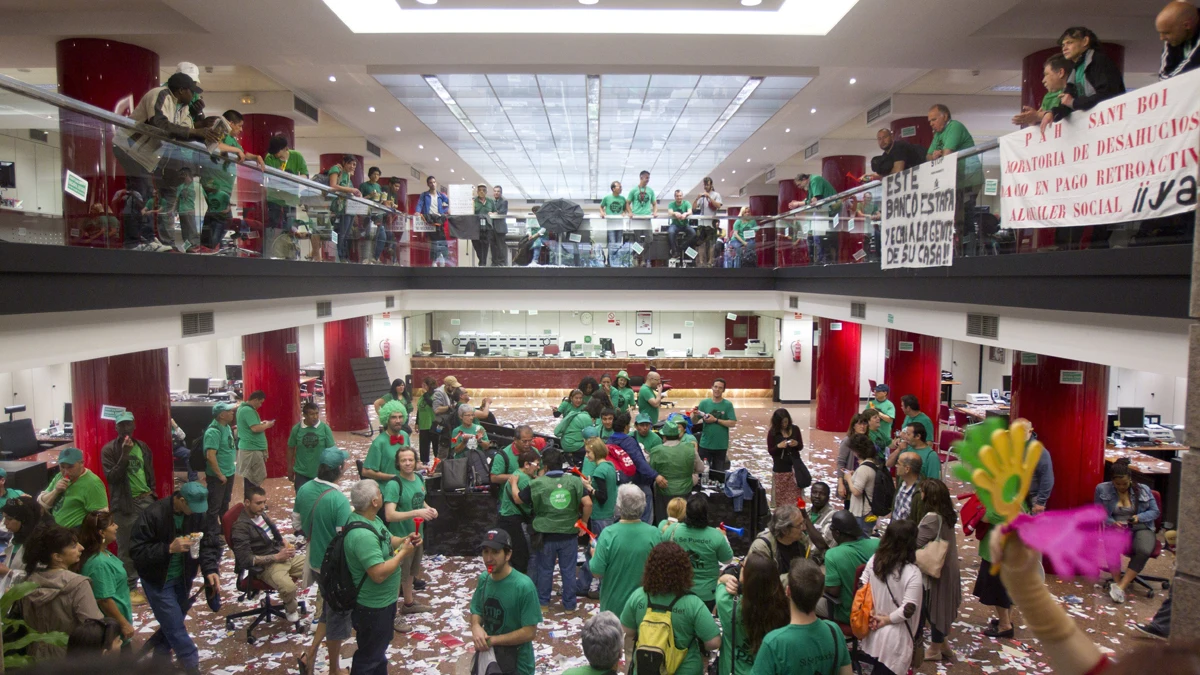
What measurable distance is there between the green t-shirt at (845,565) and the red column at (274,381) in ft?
37.2

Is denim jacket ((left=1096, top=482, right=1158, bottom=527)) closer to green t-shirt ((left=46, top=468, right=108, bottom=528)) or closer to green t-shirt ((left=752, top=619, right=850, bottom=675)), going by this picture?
Result: green t-shirt ((left=752, top=619, right=850, bottom=675))

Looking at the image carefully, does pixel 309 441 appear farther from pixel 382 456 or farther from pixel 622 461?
pixel 622 461

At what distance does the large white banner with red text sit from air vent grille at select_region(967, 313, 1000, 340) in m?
1.45

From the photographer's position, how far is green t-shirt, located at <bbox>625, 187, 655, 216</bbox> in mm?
15867

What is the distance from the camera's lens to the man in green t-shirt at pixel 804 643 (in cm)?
392

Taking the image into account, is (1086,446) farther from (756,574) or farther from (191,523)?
(191,523)

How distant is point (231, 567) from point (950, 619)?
7.86 m

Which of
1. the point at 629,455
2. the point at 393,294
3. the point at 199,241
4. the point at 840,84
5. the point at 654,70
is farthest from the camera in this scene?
the point at 393,294

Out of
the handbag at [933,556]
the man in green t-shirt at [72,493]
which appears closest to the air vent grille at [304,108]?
the man in green t-shirt at [72,493]

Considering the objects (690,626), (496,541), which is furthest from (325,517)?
(690,626)

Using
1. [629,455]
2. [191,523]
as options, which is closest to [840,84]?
[629,455]

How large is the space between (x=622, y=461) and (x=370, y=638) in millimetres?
3551

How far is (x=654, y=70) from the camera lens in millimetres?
12383

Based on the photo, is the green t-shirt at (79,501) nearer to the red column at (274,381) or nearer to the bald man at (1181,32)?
the red column at (274,381)
